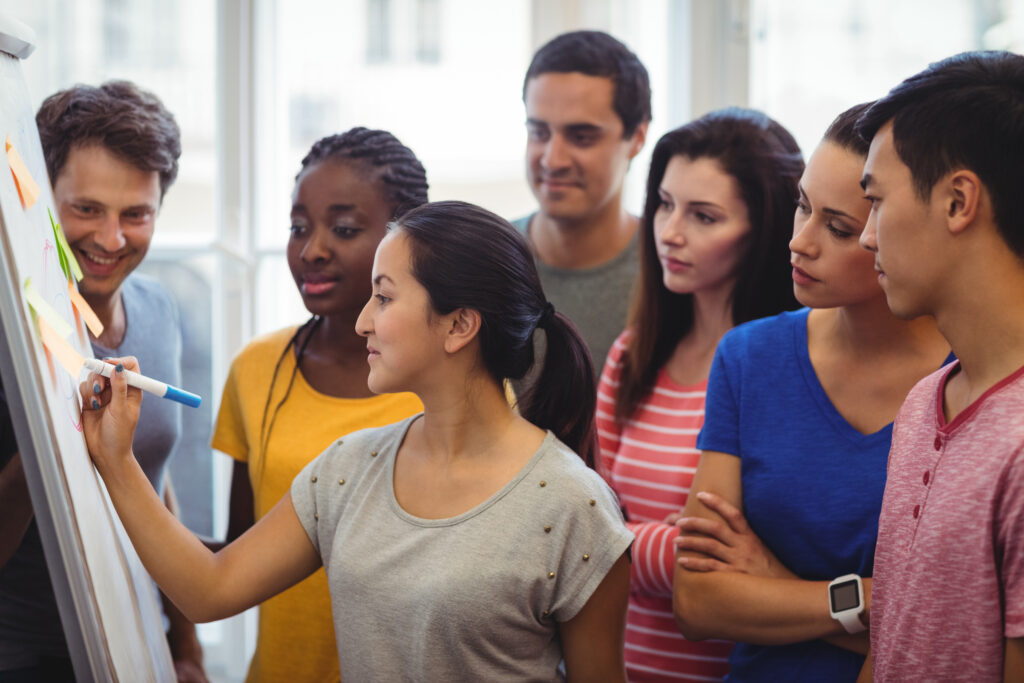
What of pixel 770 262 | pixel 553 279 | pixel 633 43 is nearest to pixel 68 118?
pixel 553 279

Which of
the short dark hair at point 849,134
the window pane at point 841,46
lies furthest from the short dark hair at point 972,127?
the window pane at point 841,46

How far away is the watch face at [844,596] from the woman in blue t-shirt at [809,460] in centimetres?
1

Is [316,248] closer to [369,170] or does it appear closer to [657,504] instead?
[369,170]

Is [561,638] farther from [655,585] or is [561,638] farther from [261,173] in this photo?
[261,173]

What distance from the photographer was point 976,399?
3.36 feet

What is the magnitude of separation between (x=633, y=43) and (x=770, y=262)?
121 centimetres

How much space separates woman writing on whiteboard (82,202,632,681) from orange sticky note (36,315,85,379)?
6cm

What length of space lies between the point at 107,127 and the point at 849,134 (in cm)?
113

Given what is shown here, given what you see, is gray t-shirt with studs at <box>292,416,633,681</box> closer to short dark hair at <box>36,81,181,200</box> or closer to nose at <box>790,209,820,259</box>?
nose at <box>790,209,820,259</box>

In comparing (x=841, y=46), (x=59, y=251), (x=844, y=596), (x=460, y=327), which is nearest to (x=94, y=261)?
(x=59, y=251)

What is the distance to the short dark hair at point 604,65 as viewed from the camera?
2131 millimetres

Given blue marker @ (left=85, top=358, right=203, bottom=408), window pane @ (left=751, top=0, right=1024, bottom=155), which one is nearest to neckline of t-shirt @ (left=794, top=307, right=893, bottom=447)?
blue marker @ (left=85, top=358, right=203, bottom=408)

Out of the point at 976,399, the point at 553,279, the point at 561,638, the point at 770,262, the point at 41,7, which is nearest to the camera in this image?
the point at 976,399

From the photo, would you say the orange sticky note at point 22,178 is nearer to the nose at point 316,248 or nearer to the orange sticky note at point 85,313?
the orange sticky note at point 85,313
